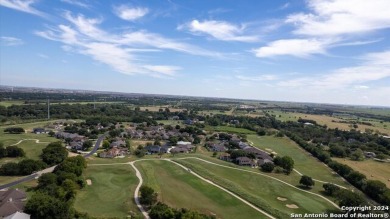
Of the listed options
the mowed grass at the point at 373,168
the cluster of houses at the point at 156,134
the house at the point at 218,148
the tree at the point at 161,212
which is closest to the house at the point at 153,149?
the house at the point at 218,148

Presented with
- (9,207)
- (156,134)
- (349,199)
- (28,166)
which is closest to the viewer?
(9,207)

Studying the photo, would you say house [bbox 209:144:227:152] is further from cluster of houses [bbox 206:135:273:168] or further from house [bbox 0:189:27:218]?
house [bbox 0:189:27:218]

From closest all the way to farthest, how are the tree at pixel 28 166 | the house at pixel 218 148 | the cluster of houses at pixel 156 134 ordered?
the tree at pixel 28 166 → the house at pixel 218 148 → the cluster of houses at pixel 156 134

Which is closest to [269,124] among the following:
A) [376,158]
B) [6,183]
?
[376,158]

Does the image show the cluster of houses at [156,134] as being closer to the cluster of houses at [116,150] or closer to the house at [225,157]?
the cluster of houses at [116,150]

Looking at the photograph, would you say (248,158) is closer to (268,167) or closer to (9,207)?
(268,167)

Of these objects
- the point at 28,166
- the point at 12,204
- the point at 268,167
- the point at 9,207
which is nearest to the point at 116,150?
the point at 28,166

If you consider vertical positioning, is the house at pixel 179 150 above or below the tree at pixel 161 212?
below
